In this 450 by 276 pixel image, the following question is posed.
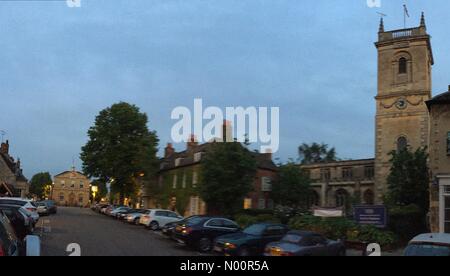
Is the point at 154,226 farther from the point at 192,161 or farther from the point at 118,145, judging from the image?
the point at 118,145

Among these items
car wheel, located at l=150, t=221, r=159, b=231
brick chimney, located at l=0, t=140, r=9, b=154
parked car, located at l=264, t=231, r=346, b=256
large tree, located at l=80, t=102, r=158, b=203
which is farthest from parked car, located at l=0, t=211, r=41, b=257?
brick chimney, located at l=0, t=140, r=9, b=154

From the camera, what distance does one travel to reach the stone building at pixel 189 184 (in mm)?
48741

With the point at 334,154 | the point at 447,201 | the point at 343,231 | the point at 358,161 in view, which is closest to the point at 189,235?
the point at 343,231

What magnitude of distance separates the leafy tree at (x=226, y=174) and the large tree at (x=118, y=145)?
21.5 meters

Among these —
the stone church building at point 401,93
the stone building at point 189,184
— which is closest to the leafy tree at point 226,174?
the stone building at point 189,184

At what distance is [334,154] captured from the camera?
358ft

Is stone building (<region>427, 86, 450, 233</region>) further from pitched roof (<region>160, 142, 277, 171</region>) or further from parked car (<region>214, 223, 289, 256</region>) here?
pitched roof (<region>160, 142, 277, 171</region>)

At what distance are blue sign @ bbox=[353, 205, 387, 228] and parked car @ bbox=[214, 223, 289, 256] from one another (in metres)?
7.90
